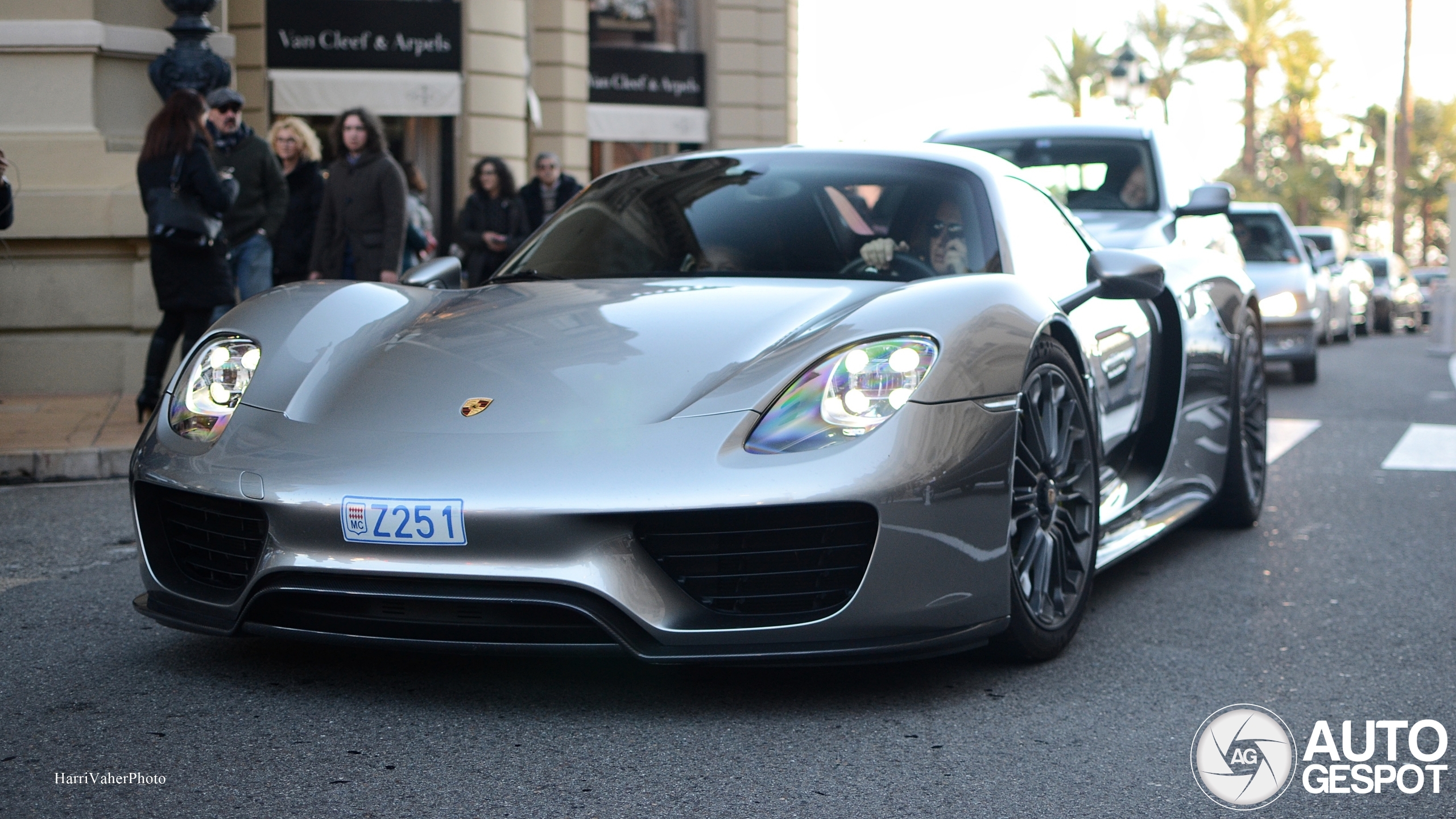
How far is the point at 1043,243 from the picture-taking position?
4.32m

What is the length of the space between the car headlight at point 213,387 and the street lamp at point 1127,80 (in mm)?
19881

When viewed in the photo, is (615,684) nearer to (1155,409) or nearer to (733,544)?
(733,544)

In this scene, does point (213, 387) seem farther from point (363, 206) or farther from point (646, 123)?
point (646, 123)

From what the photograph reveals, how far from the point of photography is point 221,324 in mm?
3795

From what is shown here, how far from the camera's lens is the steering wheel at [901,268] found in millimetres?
3934

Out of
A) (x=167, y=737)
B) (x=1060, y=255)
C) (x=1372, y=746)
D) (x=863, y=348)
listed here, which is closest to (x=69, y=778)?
(x=167, y=737)

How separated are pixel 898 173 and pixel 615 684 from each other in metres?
1.69

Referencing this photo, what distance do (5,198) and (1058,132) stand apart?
219 inches

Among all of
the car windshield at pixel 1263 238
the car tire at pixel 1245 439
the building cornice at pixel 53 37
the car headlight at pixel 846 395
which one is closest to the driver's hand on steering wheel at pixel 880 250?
the car headlight at pixel 846 395

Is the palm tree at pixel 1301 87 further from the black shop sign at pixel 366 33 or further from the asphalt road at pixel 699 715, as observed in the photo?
the asphalt road at pixel 699 715

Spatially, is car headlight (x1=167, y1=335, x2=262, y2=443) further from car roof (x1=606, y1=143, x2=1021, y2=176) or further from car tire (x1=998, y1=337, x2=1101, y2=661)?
car tire (x1=998, y1=337, x2=1101, y2=661)

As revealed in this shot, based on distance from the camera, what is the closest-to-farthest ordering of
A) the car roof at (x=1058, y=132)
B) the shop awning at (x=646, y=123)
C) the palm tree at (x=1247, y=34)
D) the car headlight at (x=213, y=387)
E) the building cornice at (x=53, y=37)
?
1. the car headlight at (x=213, y=387)
2. the car roof at (x=1058, y=132)
3. the building cornice at (x=53, y=37)
4. the shop awning at (x=646, y=123)
5. the palm tree at (x=1247, y=34)

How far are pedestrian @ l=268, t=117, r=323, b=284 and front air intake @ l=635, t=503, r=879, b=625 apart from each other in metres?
7.02

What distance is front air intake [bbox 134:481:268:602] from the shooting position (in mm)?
3160
